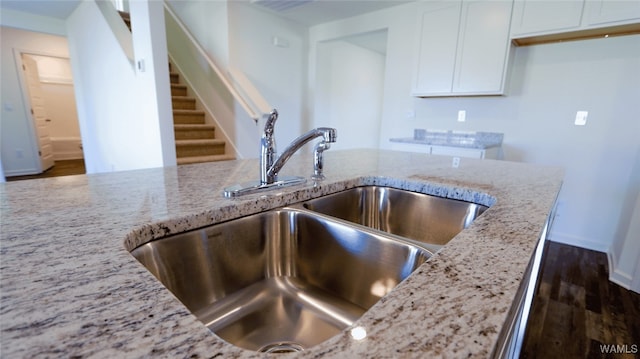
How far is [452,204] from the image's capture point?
36.5 inches

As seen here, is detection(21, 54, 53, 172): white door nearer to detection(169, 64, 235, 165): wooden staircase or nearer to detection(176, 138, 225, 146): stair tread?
detection(169, 64, 235, 165): wooden staircase

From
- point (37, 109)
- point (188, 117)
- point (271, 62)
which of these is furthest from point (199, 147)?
point (37, 109)

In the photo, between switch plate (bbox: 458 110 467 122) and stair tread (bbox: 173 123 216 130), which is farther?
stair tread (bbox: 173 123 216 130)

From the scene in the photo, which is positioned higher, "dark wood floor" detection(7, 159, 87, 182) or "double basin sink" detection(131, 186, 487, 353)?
"double basin sink" detection(131, 186, 487, 353)

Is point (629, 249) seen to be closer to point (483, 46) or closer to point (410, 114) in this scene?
point (483, 46)

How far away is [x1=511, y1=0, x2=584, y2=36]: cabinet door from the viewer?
215cm

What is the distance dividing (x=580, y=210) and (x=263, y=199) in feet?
10.0

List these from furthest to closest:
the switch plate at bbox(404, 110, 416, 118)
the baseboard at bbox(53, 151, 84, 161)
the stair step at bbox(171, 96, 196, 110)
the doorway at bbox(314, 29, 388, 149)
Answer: the baseboard at bbox(53, 151, 84, 161) → the doorway at bbox(314, 29, 388, 149) → the stair step at bbox(171, 96, 196, 110) → the switch plate at bbox(404, 110, 416, 118)

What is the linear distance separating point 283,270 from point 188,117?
355 cm

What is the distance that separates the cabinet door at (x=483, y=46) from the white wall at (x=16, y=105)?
21.3ft

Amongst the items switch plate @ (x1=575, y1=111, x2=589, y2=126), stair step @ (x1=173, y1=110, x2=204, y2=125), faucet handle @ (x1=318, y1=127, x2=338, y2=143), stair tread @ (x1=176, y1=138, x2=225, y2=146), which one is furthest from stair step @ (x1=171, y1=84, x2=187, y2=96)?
switch plate @ (x1=575, y1=111, x2=589, y2=126)

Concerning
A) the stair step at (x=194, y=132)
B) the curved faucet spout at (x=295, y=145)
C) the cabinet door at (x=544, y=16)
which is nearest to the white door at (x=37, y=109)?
the stair step at (x=194, y=132)

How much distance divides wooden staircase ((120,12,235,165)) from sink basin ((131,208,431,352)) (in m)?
2.71

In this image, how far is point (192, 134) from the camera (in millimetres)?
3609
